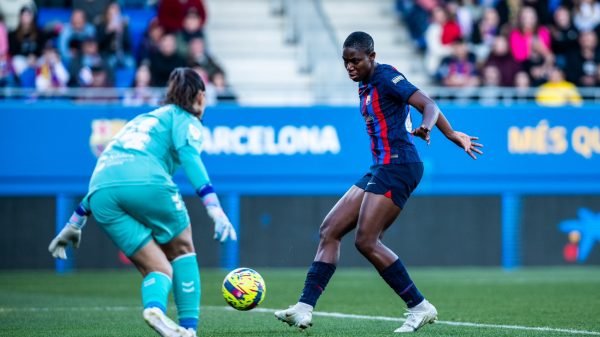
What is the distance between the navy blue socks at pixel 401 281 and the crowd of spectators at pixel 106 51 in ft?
31.5

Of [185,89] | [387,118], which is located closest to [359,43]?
[387,118]

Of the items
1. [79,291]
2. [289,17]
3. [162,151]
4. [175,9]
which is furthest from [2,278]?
[162,151]

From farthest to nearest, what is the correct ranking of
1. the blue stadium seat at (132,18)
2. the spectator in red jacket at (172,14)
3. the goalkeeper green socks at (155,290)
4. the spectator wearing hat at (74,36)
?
1. the blue stadium seat at (132,18)
2. the spectator in red jacket at (172,14)
3. the spectator wearing hat at (74,36)
4. the goalkeeper green socks at (155,290)

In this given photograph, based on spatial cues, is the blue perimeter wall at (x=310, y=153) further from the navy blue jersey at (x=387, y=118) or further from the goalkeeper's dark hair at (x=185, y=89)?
the goalkeeper's dark hair at (x=185, y=89)

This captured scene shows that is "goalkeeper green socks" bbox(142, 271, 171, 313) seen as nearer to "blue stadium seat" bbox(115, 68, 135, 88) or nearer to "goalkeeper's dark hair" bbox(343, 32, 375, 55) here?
"goalkeeper's dark hair" bbox(343, 32, 375, 55)

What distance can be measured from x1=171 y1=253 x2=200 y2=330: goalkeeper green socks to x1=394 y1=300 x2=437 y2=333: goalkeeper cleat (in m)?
1.97

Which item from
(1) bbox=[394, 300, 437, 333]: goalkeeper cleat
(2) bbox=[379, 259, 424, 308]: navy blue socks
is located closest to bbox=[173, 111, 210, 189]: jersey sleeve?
(2) bbox=[379, 259, 424, 308]: navy blue socks

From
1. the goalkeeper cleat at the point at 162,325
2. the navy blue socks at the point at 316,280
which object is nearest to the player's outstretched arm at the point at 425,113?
the navy blue socks at the point at 316,280

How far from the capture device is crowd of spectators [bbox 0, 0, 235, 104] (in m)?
18.8

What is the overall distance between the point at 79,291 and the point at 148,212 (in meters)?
7.05

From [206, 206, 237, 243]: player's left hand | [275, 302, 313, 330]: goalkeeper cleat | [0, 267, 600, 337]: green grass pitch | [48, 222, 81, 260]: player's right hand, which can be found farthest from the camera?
[0, 267, 600, 337]: green grass pitch

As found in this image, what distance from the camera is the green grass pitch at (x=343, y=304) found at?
31.3ft

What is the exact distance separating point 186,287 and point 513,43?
46.0ft

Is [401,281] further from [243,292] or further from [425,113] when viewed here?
[425,113]
